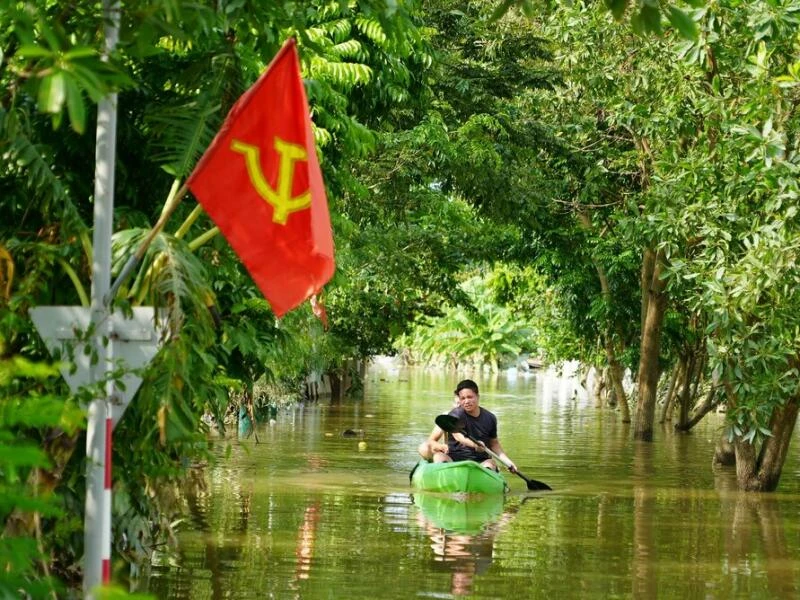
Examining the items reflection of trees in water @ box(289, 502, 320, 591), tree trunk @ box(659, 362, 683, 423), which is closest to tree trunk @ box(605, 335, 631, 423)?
tree trunk @ box(659, 362, 683, 423)

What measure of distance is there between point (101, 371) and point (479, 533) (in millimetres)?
8211

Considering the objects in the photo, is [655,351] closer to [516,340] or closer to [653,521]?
[653,521]

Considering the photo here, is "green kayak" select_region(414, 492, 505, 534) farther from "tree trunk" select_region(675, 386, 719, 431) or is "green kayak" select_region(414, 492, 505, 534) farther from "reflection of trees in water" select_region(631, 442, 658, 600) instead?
"tree trunk" select_region(675, 386, 719, 431)

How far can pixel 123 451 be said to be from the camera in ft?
31.8

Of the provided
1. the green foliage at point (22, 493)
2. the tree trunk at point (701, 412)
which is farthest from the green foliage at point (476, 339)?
the green foliage at point (22, 493)

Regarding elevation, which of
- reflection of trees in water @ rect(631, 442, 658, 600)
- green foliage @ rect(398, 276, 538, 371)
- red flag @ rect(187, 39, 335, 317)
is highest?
green foliage @ rect(398, 276, 538, 371)

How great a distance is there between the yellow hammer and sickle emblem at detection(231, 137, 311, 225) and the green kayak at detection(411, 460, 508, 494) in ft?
36.8

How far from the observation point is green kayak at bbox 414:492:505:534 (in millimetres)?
15621

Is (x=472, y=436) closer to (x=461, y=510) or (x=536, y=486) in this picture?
(x=536, y=486)

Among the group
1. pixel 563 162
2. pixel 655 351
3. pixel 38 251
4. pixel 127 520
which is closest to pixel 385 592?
pixel 127 520

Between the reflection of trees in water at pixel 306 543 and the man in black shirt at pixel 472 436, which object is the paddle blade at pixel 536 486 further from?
the reflection of trees in water at pixel 306 543

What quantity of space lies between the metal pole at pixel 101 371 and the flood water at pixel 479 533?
3.66 meters

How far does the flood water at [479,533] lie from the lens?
1166 cm

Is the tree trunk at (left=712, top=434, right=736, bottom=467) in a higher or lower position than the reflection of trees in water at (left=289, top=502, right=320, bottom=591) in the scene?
higher
